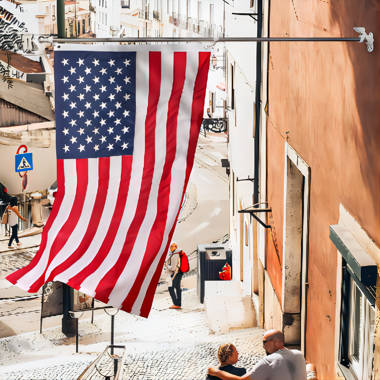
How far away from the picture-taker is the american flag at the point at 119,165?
6129 mm

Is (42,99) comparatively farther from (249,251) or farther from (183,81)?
(183,81)

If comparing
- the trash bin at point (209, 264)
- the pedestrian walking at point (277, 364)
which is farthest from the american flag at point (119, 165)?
the trash bin at point (209, 264)

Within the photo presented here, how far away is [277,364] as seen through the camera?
21.0 feet

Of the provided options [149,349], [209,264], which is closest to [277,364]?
[149,349]

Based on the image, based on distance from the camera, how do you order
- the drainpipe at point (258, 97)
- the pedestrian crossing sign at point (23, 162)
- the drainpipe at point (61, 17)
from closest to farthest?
the drainpipe at point (61, 17) → the drainpipe at point (258, 97) → the pedestrian crossing sign at point (23, 162)

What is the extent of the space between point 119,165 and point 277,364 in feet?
6.94

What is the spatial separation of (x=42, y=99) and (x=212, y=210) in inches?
302

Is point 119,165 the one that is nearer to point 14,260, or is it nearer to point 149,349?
point 149,349

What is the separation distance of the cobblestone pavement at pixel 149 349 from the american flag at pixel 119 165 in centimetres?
208

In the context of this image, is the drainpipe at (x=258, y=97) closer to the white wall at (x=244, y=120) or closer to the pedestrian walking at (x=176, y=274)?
the white wall at (x=244, y=120)

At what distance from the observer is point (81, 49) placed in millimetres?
6285

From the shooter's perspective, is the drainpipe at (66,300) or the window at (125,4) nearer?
the drainpipe at (66,300)

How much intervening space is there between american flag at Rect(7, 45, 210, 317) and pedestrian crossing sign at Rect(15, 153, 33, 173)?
2013 centimetres

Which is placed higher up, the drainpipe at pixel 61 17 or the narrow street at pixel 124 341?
the drainpipe at pixel 61 17
